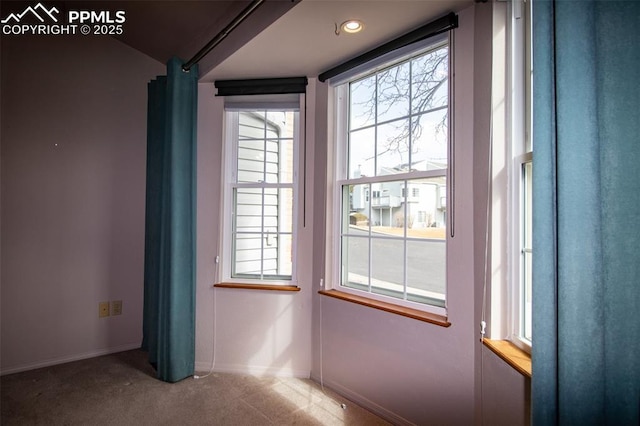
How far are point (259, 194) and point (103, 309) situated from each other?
5.95 ft

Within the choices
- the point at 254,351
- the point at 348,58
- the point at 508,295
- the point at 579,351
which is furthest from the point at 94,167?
the point at 579,351

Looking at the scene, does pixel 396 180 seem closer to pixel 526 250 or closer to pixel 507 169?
pixel 507 169

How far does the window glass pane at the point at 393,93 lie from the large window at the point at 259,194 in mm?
795

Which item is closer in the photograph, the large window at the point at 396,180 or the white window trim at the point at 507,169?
the white window trim at the point at 507,169

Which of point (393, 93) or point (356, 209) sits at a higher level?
point (393, 93)

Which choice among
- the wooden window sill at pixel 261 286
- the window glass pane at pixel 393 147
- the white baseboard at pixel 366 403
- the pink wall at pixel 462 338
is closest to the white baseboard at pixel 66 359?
the wooden window sill at pixel 261 286

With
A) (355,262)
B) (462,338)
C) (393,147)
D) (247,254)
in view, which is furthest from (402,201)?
(247,254)

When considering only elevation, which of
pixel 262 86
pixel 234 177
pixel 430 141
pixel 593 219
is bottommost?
pixel 593 219

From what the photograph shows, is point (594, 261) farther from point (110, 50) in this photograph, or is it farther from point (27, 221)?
point (110, 50)

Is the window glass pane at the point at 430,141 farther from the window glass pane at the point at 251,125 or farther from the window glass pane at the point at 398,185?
the window glass pane at the point at 251,125

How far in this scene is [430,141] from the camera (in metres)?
2.01

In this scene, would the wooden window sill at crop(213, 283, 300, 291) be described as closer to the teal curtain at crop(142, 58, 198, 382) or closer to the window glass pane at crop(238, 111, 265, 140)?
the teal curtain at crop(142, 58, 198, 382)

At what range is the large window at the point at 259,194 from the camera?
9.30ft

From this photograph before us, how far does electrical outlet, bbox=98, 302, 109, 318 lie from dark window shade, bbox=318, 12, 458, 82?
9.26 ft
